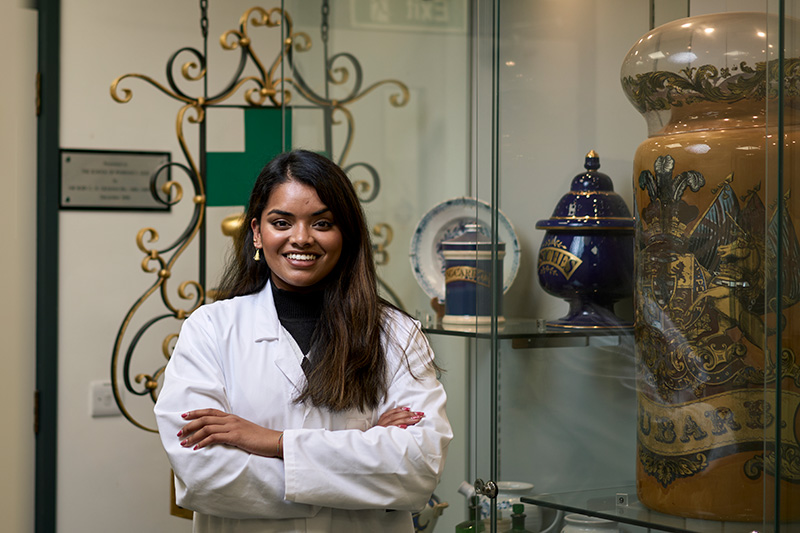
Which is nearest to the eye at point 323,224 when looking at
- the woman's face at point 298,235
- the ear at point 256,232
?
the woman's face at point 298,235

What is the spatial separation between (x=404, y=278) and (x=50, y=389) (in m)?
1.15

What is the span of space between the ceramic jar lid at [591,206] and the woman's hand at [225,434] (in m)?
0.53

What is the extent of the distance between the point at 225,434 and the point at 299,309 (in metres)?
0.26

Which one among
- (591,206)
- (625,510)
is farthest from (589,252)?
(625,510)

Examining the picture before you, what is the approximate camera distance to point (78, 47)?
2.26m

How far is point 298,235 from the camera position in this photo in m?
1.20

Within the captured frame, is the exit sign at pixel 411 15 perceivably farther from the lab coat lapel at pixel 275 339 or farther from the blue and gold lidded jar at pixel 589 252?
the lab coat lapel at pixel 275 339

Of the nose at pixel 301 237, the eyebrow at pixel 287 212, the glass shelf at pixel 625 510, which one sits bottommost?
the glass shelf at pixel 625 510

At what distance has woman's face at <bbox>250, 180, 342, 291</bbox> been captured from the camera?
1.21 meters

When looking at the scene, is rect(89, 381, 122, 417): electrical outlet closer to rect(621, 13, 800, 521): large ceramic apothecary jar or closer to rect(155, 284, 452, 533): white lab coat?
rect(155, 284, 452, 533): white lab coat

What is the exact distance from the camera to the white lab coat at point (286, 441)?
110 centimetres

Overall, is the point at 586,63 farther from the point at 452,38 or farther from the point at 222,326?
the point at 222,326

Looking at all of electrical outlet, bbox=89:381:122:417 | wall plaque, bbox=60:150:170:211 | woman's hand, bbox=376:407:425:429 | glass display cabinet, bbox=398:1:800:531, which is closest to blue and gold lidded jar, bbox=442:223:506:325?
glass display cabinet, bbox=398:1:800:531

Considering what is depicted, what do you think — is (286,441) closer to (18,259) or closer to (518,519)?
(518,519)
